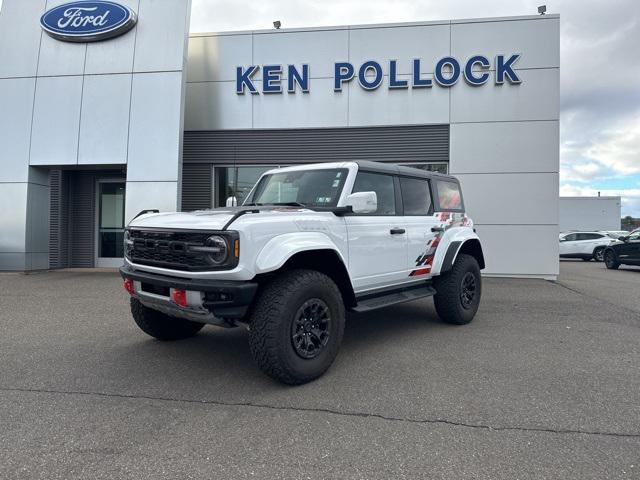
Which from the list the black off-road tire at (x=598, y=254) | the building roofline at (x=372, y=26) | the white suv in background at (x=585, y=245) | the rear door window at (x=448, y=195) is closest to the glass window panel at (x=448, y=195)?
the rear door window at (x=448, y=195)

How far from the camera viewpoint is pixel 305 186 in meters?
4.56

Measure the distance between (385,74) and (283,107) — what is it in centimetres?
279

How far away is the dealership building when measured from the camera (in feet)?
34.0

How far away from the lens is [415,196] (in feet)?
17.1

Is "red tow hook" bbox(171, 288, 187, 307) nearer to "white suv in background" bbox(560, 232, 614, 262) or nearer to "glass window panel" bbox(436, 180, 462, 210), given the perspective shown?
"glass window panel" bbox(436, 180, 462, 210)

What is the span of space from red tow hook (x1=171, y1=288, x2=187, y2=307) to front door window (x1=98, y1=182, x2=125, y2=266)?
10.1m

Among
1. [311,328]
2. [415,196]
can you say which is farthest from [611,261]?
[311,328]

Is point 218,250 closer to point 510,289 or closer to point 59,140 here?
point 510,289

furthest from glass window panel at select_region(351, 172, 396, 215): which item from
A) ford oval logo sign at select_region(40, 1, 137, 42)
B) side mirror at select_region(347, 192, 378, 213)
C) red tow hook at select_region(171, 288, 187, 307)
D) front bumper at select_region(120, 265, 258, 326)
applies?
ford oval logo sign at select_region(40, 1, 137, 42)

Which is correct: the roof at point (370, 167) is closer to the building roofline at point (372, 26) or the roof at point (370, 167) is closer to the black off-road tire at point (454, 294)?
the black off-road tire at point (454, 294)

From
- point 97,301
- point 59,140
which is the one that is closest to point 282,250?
point 97,301

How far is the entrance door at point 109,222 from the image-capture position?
484 inches

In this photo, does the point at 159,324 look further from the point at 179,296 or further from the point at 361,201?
the point at 361,201

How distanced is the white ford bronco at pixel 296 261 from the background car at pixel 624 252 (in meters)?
10.9
